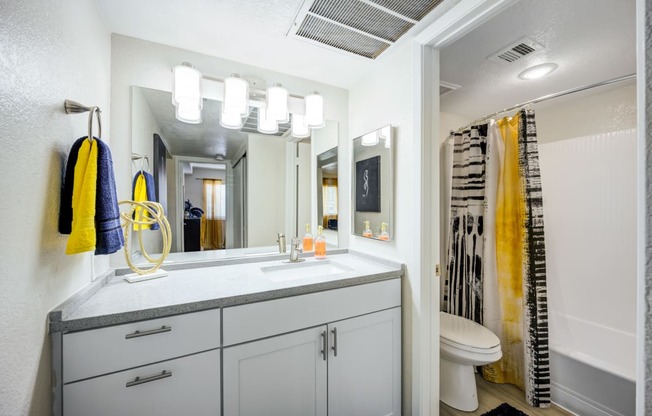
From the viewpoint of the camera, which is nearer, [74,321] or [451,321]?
[74,321]

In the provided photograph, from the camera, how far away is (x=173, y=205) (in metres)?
1.57

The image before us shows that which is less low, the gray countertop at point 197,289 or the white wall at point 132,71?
the white wall at point 132,71

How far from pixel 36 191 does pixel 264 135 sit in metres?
1.22

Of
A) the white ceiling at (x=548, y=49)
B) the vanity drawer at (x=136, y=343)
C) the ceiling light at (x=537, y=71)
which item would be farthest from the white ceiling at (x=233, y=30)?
the vanity drawer at (x=136, y=343)

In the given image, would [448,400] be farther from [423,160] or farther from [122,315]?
[122,315]

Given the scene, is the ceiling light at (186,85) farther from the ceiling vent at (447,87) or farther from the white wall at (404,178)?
the ceiling vent at (447,87)

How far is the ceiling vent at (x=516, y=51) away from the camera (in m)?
1.46

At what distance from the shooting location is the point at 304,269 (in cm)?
171

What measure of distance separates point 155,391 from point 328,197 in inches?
57.7

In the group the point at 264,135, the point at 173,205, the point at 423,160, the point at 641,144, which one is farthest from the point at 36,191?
the point at 423,160

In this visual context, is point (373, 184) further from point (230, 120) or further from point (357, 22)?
point (230, 120)

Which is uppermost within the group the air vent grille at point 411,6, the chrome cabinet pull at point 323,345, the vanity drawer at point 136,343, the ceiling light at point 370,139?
the air vent grille at point 411,6

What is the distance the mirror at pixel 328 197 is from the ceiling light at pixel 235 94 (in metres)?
0.69

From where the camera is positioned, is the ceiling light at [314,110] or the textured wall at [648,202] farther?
the ceiling light at [314,110]
